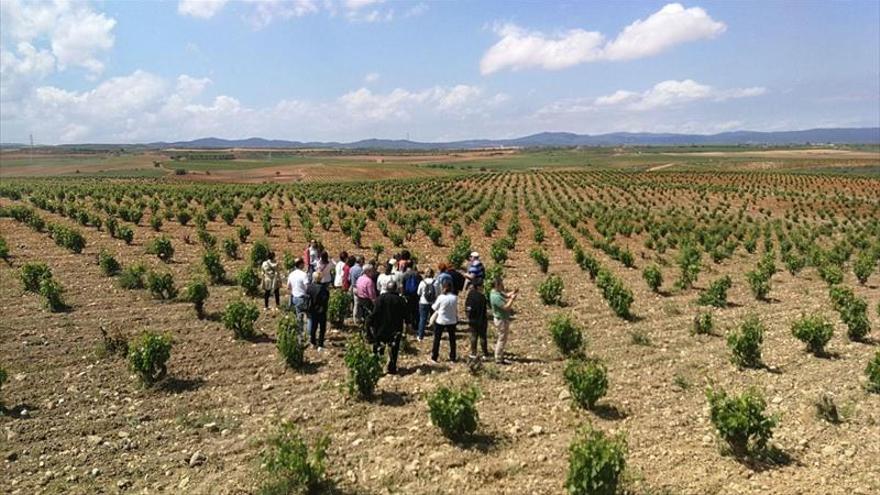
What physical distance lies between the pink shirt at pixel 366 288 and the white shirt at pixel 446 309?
165 cm

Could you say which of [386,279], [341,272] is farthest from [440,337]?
[341,272]

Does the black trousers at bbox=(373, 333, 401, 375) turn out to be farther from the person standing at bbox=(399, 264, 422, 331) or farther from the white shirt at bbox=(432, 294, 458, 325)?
the person standing at bbox=(399, 264, 422, 331)

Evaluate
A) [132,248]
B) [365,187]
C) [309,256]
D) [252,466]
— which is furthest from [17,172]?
[252,466]

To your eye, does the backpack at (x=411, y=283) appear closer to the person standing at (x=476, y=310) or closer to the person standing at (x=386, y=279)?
the person standing at (x=386, y=279)

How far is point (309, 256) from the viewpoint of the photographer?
1564cm

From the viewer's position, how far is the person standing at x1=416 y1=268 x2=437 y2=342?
13267 millimetres

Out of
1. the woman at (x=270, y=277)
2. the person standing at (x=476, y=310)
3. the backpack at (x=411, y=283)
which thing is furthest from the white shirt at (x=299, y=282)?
the person standing at (x=476, y=310)

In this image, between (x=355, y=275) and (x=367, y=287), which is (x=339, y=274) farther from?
(x=367, y=287)

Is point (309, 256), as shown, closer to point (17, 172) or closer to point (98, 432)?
point (98, 432)

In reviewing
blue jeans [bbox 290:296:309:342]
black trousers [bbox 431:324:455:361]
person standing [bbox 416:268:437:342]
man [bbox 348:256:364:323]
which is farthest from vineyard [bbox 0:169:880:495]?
blue jeans [bbox 290:296:309:342]

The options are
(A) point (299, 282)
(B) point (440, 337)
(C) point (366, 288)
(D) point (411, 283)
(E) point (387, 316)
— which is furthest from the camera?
(D) point (411, 283)

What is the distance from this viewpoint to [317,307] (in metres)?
12.7

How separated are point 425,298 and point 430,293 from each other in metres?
0.17

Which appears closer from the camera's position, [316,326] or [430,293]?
[316,326]
